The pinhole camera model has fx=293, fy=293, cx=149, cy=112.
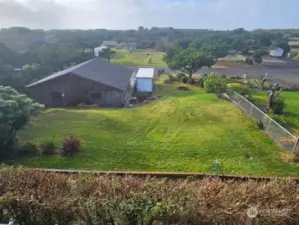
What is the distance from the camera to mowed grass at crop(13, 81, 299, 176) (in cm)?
1477

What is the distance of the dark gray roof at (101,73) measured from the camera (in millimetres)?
28625

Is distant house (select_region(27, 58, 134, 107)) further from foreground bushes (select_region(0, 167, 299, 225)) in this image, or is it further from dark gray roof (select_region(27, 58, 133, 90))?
foreground bushes (select_region(0, 167, 299, 225))

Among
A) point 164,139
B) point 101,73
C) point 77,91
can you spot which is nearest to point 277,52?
point 101,73

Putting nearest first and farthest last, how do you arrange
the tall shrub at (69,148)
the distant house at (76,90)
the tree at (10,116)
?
the tree at (10,116)
the tall shrub at (69,148)
the distant house at (76,90)

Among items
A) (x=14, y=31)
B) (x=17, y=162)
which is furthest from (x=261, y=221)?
(x=14, y=31)

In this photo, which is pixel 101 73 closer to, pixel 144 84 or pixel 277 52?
pixel 144 84

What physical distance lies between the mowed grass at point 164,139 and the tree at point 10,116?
Result: 143cm

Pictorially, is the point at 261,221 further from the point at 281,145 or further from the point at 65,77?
the point at 65,77

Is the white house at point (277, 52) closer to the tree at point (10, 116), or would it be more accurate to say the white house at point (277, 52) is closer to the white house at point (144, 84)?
the white house at point (144, 84)

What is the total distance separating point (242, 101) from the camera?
24984 millimetres

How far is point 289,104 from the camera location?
29188mm

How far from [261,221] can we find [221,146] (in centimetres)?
980

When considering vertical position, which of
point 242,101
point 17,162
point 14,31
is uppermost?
point 14,31

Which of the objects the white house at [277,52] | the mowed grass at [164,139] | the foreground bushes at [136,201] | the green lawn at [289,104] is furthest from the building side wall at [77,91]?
the white house at [277,52]
